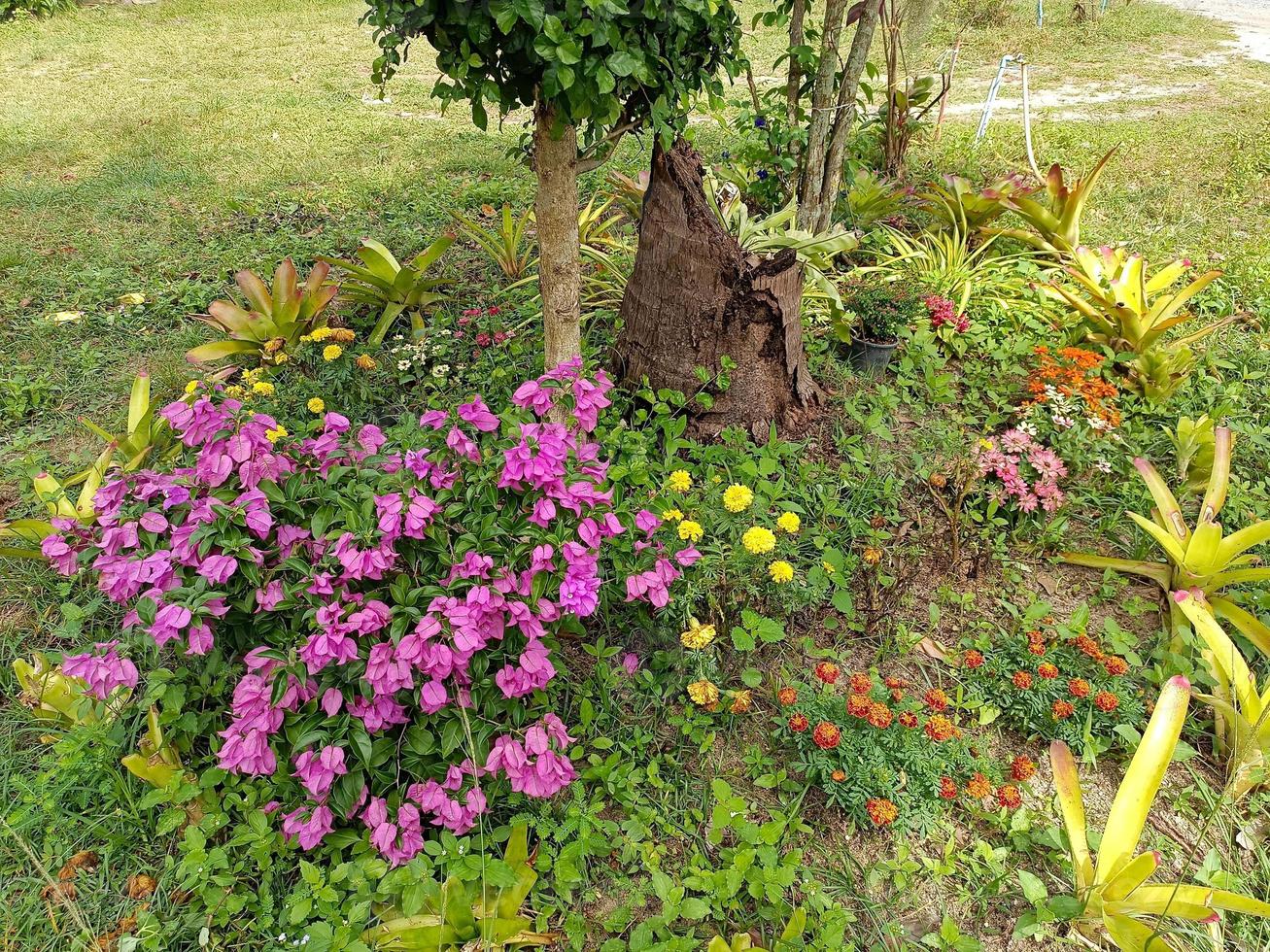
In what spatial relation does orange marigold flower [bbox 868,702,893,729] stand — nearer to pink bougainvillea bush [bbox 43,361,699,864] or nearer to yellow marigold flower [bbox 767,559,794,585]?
yellow marigold flower [bbox 767,559,794,585]

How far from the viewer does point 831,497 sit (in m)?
2.37

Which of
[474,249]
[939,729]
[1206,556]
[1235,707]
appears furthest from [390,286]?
[1235,707]

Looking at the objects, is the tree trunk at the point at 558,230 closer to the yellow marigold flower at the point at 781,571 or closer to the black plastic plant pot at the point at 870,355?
the yellow marigold flower at the point at 781,571

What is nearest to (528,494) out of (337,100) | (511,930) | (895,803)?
(511,930)

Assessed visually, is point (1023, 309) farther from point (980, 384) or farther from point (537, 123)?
point (537, 123)

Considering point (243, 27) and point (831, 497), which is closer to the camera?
point (831, 497)

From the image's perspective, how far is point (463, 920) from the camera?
1.47 metres

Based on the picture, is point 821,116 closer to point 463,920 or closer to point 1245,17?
point 463,920

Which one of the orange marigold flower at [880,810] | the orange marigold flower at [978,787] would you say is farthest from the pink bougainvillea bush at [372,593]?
the orange marigold flower at [978,787]

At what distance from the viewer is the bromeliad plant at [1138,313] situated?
2.83 m

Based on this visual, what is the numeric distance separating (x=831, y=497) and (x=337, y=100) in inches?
220

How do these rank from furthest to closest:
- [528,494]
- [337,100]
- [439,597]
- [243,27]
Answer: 1. [243,27]
2. [337,100]
3. [528,494]
4. [439,597]

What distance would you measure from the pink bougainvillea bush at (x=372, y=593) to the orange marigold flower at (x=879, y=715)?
1.79ft

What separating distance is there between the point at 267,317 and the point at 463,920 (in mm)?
2276
